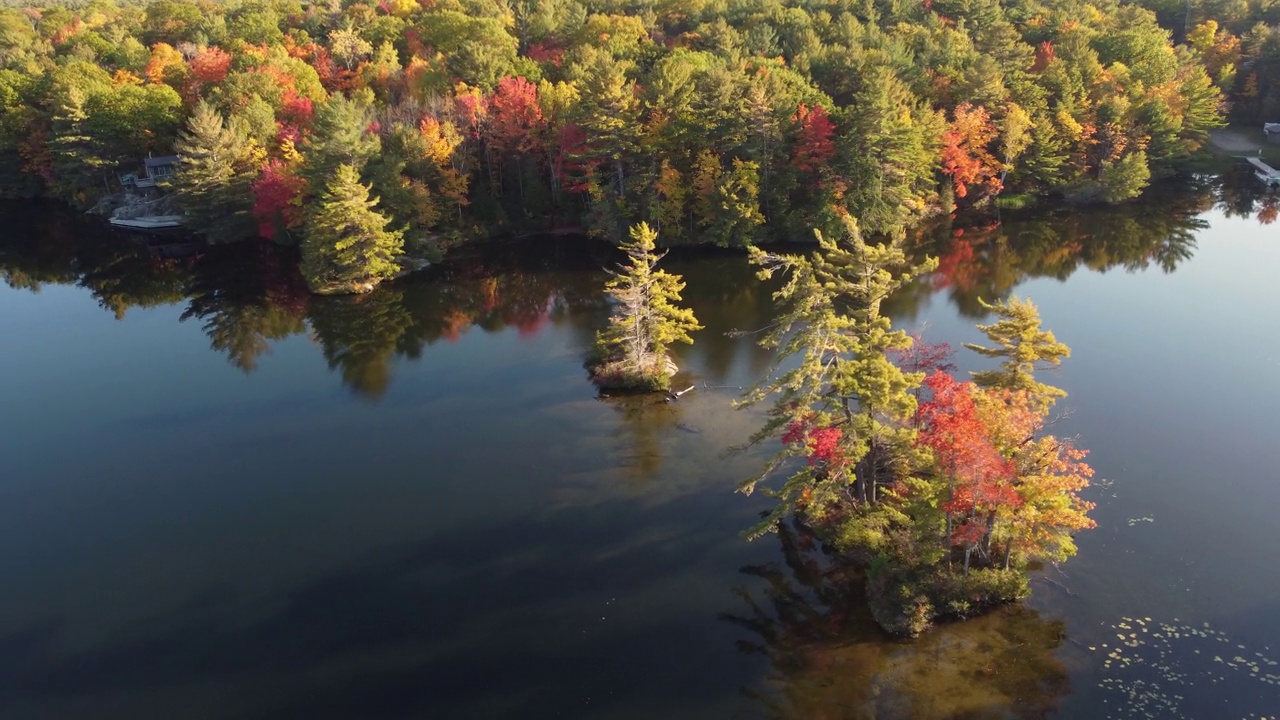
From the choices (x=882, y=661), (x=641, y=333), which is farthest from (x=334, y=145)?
(x=882, y=661)

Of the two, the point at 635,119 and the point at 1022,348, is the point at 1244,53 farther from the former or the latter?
the point at 1022,348

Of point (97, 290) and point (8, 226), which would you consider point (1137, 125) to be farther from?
point (8, 226)

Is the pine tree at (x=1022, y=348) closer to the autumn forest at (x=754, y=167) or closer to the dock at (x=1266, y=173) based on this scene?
the autumn forest at (x=754, y=167)

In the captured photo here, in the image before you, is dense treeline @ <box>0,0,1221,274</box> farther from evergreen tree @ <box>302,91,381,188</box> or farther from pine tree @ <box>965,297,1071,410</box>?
pine tree @ <box>965,297,1071,410</box>

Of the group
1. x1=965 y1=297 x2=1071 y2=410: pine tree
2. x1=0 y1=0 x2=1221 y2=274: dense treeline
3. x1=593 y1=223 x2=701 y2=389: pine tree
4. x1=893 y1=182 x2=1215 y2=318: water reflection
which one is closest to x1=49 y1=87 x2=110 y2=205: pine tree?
x1=0 y1=0 x2=1221 y2=274: dense treeline

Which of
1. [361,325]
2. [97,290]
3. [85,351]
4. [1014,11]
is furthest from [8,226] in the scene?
[1014,11]
